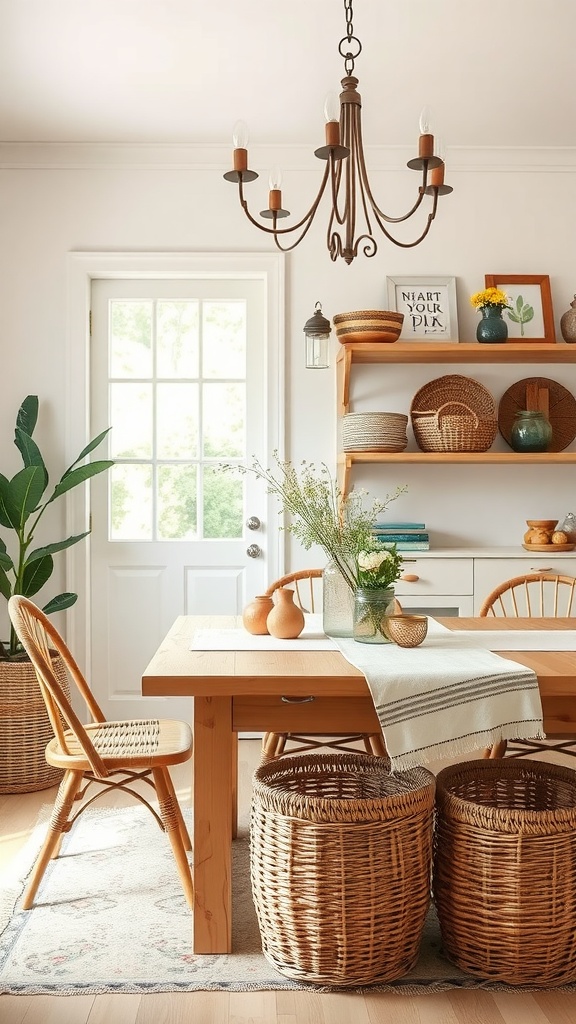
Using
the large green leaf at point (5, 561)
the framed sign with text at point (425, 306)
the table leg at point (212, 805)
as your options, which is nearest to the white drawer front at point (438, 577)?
the framed sign with text at point (425, 306)

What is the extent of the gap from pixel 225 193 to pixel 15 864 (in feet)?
9.56

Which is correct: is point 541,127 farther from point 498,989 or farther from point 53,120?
point 498,989

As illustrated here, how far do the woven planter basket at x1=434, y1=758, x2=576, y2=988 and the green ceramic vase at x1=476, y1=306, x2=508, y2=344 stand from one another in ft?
7.75

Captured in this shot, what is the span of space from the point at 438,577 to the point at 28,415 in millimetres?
1868

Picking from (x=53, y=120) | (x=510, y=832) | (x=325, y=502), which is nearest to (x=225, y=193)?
(x=53, y=120)

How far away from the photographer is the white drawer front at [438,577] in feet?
12.6

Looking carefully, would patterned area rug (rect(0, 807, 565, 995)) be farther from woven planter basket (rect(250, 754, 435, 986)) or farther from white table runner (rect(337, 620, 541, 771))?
white table runner (rect(337, 620, 541, 771))

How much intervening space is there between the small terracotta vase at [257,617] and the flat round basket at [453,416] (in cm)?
163

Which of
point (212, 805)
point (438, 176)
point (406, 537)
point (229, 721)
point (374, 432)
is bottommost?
point (212, 805)

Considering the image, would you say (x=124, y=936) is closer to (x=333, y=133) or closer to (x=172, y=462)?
(x=333, y=133)

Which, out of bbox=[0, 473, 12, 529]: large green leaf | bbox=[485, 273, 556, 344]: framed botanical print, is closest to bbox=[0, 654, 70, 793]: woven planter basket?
bbox=[0, 473, 12, 529]: large green leaf

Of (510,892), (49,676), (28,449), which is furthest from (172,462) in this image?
(510,892)

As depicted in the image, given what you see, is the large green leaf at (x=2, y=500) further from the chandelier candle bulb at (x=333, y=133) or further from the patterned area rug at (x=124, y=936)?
the chandelier candle bulb at (x=333, y=133)

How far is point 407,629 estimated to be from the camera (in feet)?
7.64
